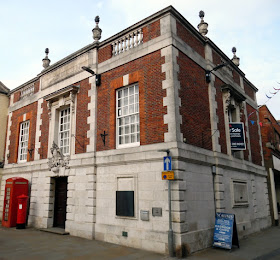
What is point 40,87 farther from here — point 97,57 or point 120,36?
point 120,36

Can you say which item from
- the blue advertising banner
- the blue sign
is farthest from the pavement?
the blue advertising banner

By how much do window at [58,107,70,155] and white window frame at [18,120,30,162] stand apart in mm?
3562

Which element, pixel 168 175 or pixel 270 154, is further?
pixel 270 154

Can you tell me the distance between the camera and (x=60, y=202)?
43.1ft

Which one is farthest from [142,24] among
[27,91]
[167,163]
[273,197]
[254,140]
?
[273,197]

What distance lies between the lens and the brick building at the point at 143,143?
929 cm

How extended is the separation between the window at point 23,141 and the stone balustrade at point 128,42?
8145 mm

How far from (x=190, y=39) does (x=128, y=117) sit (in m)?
4.17

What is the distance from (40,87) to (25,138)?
11.0 ft

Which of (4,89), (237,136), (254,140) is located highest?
(4,89)

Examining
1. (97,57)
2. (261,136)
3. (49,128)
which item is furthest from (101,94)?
(261,136)

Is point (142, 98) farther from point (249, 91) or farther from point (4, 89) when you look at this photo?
point (4, 89)

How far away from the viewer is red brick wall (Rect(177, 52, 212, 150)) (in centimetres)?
995

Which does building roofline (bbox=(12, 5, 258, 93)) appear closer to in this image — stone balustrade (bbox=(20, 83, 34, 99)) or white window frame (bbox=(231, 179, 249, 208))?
stone balustrade (bbox=(20, 83, 34, 99))
